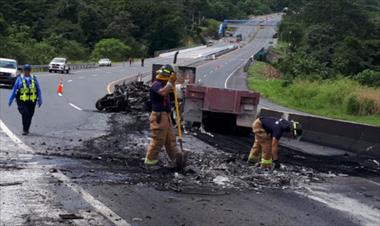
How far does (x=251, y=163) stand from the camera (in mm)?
12586

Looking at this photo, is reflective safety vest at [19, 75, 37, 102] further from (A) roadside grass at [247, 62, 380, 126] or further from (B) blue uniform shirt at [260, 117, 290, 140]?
(A) roadside grass at [247, 62, 380, 126]

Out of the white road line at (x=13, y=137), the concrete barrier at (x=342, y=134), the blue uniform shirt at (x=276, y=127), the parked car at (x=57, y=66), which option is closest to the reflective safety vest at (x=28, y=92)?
the white road line at (x=13, y=137)

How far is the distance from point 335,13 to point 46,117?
7546 centimetres

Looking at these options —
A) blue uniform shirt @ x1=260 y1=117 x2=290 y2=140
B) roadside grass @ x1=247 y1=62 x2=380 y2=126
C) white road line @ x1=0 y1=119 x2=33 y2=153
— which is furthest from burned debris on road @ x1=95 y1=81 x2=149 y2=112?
blue uniform shirt @ x1=260 y1=117 x2=290 y2=140

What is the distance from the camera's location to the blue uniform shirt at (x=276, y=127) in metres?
12.2

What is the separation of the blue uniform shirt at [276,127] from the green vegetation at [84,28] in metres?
58.6

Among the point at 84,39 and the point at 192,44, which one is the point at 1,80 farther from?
the point at 192,44

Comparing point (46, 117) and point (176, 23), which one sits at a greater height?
point (176, 23)

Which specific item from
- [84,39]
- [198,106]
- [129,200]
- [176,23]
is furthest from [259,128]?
[176,23]

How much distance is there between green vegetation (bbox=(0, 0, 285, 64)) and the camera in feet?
274

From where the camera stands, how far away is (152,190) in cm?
920

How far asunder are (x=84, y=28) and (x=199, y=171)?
110 m

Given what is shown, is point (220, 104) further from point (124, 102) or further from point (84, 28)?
point (84, 28)

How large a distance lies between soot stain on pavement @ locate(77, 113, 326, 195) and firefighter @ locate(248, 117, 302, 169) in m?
0.26
